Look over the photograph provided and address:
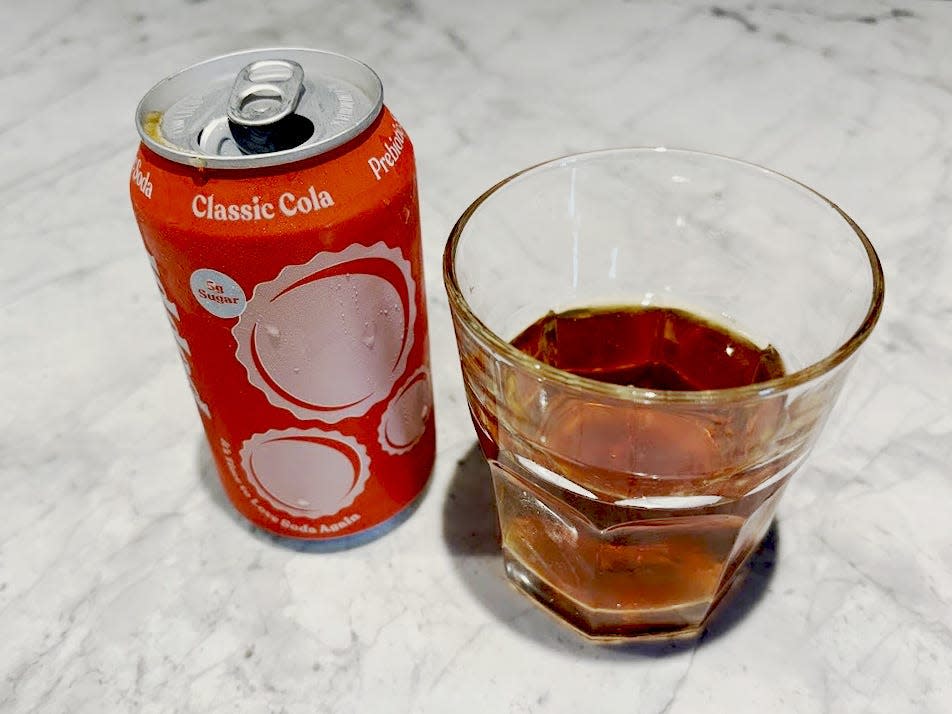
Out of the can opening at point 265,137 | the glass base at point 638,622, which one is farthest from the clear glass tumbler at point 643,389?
the can opening at point 265,137

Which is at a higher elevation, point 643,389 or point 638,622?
point 643,389

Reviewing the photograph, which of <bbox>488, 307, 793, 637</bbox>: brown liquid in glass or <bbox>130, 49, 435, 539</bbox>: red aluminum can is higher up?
<bbox>130, 49, 435, 539</bbox>: red aluminum can

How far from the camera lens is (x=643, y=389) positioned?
0.45 meters

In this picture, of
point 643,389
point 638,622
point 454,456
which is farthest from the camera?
point 454,456

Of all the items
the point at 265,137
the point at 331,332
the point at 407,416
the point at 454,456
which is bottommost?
the point at 454,456

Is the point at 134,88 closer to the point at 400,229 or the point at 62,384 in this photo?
the point at 62,384

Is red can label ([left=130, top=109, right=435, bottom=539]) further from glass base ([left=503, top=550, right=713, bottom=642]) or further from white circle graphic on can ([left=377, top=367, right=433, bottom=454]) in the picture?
glass base ([left=503, top=550, right=713, bottom=642])

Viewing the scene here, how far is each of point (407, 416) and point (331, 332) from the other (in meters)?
0.11

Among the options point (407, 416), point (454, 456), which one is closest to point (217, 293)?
point (407, 416)

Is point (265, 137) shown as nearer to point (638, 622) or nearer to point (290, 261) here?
point (290, 261)

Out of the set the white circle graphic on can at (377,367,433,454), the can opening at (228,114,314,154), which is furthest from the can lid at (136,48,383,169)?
the white circle graphic on can at (377,367,433,454)

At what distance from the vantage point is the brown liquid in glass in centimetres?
50

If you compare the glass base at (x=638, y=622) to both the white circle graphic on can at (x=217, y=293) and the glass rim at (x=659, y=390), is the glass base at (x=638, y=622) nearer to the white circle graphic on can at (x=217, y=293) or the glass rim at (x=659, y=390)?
the glass rim at (x=659, y=390)

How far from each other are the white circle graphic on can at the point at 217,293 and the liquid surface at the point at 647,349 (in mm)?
196
